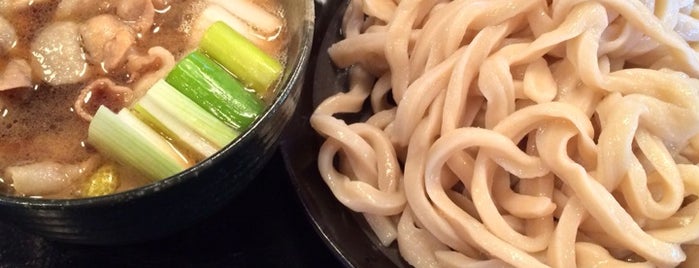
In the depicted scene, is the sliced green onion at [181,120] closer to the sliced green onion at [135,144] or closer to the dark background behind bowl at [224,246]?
the sliced green onion at [135,144]

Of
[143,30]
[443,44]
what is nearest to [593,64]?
[443,44]

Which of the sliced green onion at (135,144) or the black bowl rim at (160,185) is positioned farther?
the sliced green onion at (135,144)

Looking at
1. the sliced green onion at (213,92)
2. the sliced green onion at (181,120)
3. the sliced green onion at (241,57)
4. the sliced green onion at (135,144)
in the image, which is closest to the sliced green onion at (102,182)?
the sliced green onion at (135,144)

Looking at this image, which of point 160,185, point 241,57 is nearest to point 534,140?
point 241,57

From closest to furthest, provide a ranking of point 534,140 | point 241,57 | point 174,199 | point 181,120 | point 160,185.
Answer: point 160,185 → point 174,199 → point 181,120 → point 241,57 → point 534,140

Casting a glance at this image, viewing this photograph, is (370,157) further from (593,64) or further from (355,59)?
(593,64)

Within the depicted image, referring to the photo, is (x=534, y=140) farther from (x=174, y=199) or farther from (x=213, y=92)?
(x=174, y=199)
